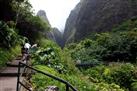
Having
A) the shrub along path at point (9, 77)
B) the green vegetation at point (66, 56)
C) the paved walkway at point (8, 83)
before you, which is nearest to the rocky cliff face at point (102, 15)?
the green vegetation at point (66, 56)

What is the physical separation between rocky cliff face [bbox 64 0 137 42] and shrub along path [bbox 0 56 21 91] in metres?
45.9

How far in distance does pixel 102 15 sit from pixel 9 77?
54321 millimetres

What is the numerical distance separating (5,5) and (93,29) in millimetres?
42811

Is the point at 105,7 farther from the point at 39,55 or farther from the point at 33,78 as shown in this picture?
the point at 33,78

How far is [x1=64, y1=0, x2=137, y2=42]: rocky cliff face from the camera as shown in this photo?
61.4 meters

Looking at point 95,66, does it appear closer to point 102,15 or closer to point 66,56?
point 66,56

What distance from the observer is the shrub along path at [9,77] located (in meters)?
11.5

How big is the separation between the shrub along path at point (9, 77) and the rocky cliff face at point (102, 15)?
4593 centimetres

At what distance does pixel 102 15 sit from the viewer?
66.8 m

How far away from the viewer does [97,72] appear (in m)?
23.8

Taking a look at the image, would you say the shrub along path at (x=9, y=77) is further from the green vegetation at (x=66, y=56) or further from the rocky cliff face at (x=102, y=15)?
the rocky cliff face at (x=102, y=15)

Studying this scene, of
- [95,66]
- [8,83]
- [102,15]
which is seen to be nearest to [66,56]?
[8,83]

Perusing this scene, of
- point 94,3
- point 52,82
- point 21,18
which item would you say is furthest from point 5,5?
point 94,3

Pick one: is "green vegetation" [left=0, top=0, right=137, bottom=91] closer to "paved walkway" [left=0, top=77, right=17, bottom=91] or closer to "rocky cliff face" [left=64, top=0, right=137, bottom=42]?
"paved walkway" [left=0, top=77, right=17, bottom=91]
